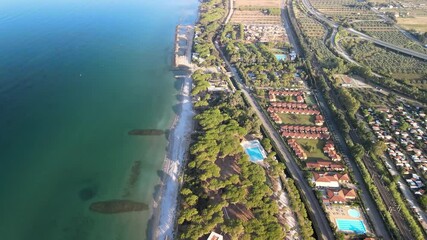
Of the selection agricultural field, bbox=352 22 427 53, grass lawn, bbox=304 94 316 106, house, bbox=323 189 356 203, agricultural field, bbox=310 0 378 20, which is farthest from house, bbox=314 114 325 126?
agricultural field, bbox=310 0 378 20

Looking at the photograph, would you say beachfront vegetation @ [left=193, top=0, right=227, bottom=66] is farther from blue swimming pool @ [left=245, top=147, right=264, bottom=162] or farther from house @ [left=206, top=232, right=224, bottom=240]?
house @ [left=206, top=232, right=224, bottom=240]

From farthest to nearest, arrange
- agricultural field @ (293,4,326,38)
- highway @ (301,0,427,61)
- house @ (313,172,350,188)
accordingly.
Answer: agricultural field @ (293,4,326,38)
highway @ (301,0,427,61)
house @ (313,172,350,188)

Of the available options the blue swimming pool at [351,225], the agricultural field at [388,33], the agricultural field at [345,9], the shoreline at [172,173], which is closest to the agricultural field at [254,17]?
the agricultural field at [345,9]

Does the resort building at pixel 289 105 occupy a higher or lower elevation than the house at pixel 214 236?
higher

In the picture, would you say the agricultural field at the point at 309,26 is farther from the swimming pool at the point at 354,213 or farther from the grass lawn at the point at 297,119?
the swimming pool at the point at 354,213

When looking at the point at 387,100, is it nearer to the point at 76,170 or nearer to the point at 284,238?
the point at 284,238
